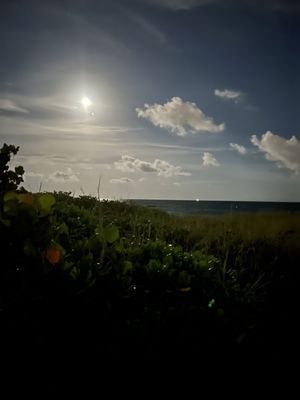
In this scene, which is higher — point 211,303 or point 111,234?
point 111,234

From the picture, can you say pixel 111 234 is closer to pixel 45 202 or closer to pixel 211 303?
pixel 45 202

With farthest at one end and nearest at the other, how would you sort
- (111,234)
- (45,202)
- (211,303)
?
(111,234) < (45,202) < (211,303)

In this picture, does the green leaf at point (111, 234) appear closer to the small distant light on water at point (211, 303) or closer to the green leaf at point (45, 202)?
the green leaf at point (45, 202)

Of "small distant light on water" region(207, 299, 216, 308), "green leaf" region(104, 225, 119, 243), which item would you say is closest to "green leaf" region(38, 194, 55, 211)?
"green leaf" region(104, 225, 119, 243)

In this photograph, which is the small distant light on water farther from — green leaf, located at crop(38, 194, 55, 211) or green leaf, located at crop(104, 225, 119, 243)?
green leaf, located at crop(38, 194, 55, 211)

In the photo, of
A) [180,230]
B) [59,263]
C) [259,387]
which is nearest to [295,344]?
[259,387]

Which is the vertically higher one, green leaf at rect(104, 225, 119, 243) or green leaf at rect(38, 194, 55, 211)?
green leaf at rect(38, 194, 55, 211)

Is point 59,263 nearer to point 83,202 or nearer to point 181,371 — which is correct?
point 181,371

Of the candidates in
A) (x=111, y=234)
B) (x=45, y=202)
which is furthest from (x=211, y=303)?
(x=45, y=202)

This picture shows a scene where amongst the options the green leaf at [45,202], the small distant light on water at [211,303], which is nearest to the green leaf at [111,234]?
A: the green leaf at [45,202]

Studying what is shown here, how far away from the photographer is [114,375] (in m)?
3.03

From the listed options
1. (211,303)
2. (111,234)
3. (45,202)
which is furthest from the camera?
(111,234)

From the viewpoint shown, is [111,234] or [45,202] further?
[111,234]

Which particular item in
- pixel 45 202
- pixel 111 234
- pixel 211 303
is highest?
pixel 45 202
